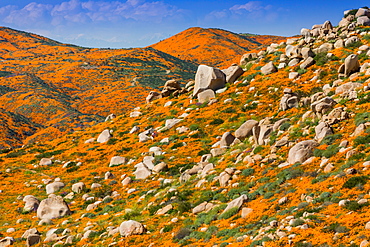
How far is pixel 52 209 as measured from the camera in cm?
2550

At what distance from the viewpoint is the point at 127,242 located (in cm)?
1734

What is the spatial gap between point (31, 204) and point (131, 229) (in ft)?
43.5

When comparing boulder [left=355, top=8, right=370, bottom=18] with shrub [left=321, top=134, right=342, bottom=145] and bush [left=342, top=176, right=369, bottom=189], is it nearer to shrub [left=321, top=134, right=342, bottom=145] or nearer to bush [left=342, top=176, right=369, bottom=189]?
shrub [left=321, top=134, right=342, bottom=145]

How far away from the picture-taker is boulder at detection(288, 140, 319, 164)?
1847 cm

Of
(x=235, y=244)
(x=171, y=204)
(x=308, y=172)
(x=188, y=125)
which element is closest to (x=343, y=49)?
(x=188, y=125)

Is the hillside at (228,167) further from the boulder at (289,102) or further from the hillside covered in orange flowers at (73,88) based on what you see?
the hillside covered in orange flowers at (73,88)

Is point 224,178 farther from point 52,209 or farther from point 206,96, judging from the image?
point 206,96

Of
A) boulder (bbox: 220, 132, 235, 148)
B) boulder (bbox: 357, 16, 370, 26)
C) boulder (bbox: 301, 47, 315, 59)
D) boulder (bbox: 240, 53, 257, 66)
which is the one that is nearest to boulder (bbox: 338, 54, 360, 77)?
boulder (bbox: 301, 47, 315, 59)

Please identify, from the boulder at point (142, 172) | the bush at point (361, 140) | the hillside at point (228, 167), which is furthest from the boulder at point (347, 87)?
the boulder at point (142, 172)

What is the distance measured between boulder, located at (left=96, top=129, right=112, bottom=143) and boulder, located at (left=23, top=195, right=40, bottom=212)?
48.7 feet

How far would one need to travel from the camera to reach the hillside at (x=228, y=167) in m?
13.9

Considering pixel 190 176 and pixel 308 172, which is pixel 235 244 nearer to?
pixel 308 172

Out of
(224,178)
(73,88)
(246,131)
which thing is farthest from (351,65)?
(73,88)

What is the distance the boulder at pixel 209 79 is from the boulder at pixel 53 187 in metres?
19.9
